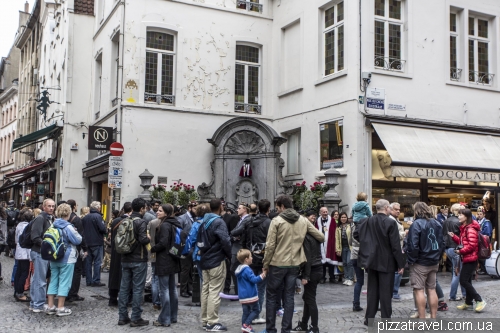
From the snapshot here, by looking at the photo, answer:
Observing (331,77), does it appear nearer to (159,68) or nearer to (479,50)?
(479,50)

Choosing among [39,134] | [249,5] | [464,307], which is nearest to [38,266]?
[464,307]

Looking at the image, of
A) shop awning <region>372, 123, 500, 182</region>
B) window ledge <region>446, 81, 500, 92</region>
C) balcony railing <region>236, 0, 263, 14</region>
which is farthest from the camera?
balcony railing <region>236, 0, 263, 14</region>

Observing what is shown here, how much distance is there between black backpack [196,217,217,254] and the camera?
26.5ft

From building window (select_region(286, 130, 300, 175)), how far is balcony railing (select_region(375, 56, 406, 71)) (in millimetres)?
3807

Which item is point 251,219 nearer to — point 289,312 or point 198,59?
point 289,312

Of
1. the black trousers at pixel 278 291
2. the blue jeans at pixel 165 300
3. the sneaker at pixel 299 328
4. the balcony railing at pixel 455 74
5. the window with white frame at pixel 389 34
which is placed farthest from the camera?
the balcony railing at pixel 455 74

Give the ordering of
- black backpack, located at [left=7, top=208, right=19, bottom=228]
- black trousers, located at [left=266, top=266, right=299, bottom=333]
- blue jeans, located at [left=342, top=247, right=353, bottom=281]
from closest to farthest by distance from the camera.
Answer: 1. black trousers, located at [left=266, top=266, right=299, bottom=333]
2. blue jeans, located at [left=342, top=247, right=353, bottom=281]
3. black backpack, located at [left=7, top=208, right=19, bottom=228]

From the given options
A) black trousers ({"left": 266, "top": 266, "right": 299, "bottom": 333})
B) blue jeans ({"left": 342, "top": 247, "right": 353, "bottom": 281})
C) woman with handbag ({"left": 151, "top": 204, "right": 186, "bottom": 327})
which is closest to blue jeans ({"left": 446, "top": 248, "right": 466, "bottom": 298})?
blue jeans ({"left": 342, "top": 247, "right": 353, "bottom": 281})

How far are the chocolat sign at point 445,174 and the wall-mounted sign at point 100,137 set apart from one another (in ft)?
28.8

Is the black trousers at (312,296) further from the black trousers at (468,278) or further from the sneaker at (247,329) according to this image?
the black trousers at (468,278)

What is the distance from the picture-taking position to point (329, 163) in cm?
1683

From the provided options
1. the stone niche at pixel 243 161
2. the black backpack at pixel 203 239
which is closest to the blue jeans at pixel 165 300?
the black backpack at pixel 203 239

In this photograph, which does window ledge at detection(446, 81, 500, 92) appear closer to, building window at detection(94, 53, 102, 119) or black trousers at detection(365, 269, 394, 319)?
black trousers at detection(365, 269, 394, 319)

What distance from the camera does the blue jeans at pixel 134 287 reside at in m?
8.12
